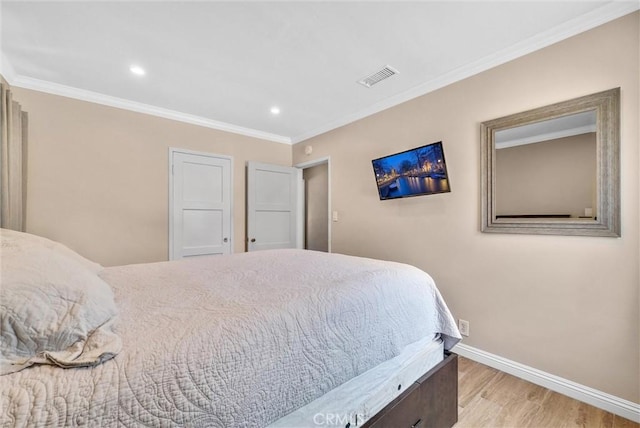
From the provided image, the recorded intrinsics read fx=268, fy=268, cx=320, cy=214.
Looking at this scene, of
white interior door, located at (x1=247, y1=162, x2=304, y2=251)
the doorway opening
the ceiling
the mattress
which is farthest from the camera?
the doorway opening

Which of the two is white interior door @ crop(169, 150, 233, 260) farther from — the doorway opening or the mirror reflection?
the mirror reflection

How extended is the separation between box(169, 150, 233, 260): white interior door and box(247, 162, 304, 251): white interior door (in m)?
0.33

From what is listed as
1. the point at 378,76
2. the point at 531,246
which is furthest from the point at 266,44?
the point at 531,246

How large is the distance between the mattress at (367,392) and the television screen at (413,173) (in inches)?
58.3

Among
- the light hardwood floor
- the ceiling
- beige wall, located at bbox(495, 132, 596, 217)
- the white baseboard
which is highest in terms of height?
the ceiling

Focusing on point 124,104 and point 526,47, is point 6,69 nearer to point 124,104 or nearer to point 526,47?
point 124,104

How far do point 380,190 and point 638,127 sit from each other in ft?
6.18

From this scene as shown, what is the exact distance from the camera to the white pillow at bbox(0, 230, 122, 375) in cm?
63

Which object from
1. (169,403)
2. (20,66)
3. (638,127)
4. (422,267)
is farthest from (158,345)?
(20,66)

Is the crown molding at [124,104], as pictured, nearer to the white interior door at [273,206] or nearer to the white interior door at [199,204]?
the white interior door at [199,204]

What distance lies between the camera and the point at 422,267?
269 centimetres

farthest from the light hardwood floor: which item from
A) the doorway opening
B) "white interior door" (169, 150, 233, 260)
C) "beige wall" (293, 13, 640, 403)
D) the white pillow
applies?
the doorway opening

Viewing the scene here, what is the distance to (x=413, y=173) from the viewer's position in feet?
8.75

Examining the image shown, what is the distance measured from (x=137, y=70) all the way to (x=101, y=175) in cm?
123
